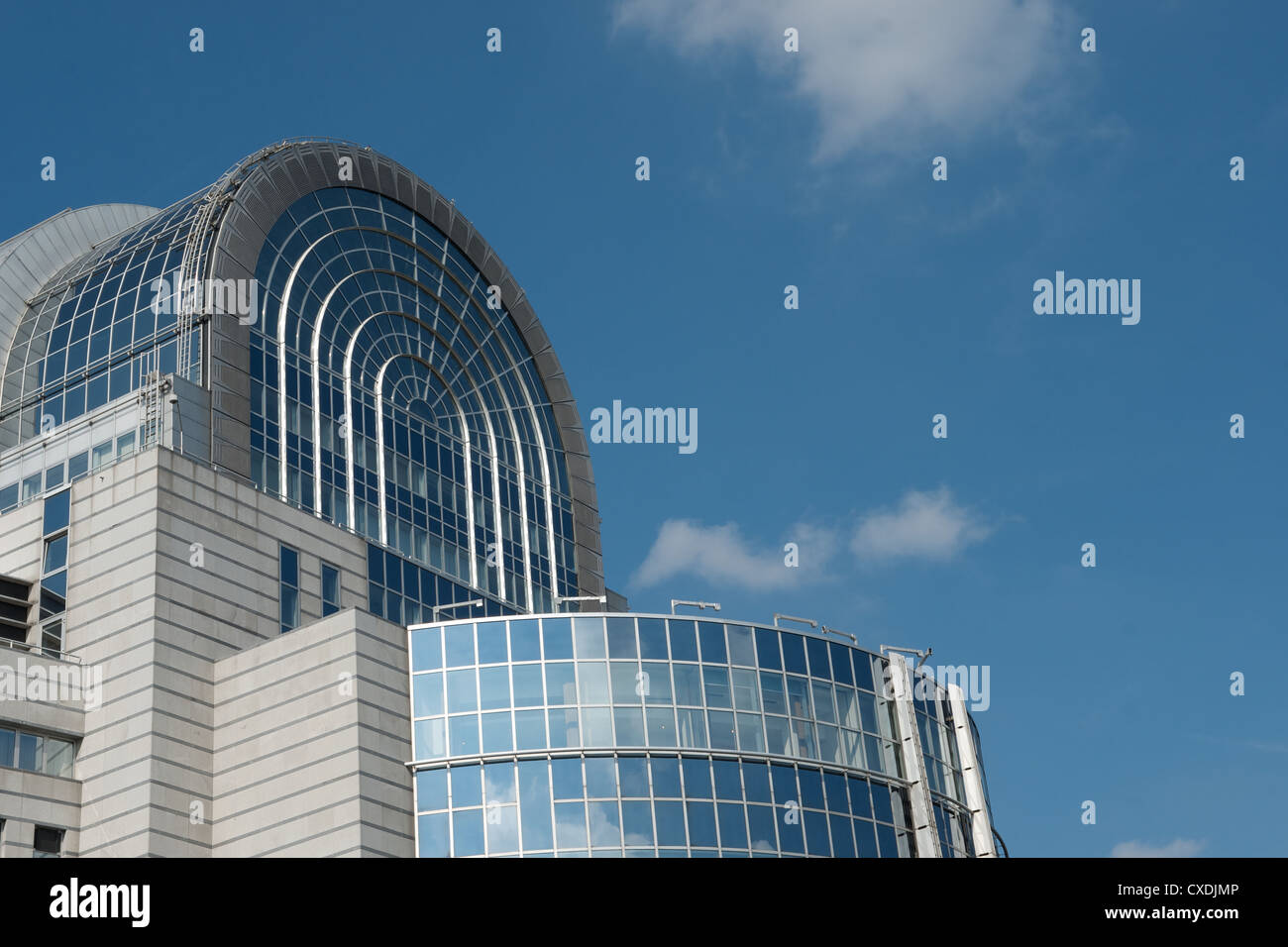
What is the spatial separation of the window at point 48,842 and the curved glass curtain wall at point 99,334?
56.9ft

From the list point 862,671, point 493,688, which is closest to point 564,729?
point 493,688

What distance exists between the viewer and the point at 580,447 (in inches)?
3036

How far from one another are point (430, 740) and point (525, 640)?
4311mm

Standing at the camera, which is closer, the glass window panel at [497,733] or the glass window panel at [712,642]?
the glass window panel at [497,733]

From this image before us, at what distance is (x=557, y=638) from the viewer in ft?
166

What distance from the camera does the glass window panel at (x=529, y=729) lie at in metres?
48.8

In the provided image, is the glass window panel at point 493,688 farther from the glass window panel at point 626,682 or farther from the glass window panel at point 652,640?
the glass window panel at point 652,640

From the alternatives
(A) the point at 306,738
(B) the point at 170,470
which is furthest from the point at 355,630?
(B) the point at 170,470

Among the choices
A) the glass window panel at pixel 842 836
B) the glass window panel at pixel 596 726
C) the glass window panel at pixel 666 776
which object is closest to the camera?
the glass window panel at pixel 666 776

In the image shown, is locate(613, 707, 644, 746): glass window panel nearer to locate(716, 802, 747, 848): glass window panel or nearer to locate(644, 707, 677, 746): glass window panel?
locate(644, 707, 677, 746): glass window panel

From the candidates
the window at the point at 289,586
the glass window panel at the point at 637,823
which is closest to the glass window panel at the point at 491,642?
the glass window panel at the point at 637,823

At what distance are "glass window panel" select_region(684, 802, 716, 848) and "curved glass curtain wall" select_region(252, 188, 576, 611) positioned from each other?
19.4 m

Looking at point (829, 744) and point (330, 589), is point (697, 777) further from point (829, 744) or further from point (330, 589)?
point (330, 589)
